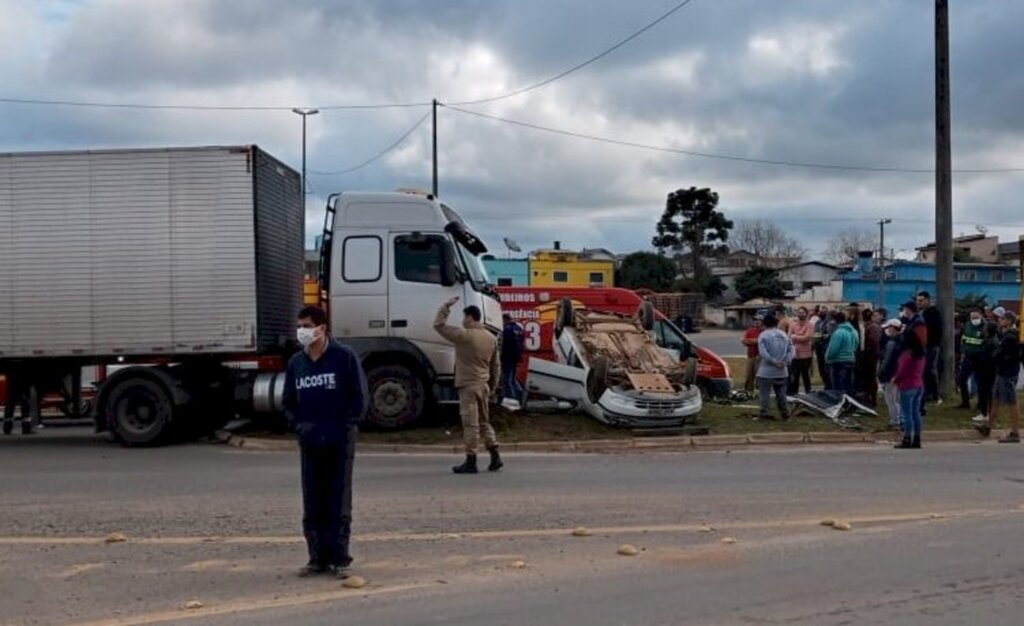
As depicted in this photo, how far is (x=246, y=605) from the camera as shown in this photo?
6.62 m

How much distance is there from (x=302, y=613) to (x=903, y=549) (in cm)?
446

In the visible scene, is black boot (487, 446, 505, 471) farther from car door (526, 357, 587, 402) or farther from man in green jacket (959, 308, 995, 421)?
man in green jacket (959, 308, 995, 421)

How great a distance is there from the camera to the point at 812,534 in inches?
344

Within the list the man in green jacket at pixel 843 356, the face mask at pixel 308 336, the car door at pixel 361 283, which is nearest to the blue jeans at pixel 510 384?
the car door at pixel 361 283

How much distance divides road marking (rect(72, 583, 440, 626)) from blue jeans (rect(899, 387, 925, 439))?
9.51m

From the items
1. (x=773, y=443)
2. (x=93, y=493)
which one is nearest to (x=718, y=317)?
(x=773, y=443)

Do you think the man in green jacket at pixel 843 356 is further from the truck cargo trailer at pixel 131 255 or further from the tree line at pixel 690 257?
the tree line at pixel 690 257

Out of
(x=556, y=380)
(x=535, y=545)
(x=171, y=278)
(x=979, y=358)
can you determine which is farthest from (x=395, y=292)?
(x=979, y=358)

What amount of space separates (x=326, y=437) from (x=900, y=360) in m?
9.60

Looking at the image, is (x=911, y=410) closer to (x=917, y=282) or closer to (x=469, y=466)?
(x=469, y=466)

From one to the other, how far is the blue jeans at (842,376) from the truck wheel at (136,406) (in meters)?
10.5

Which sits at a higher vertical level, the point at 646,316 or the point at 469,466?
the point at 646,316

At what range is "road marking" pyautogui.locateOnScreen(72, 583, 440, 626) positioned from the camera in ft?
20.7

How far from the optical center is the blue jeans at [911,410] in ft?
48.1
